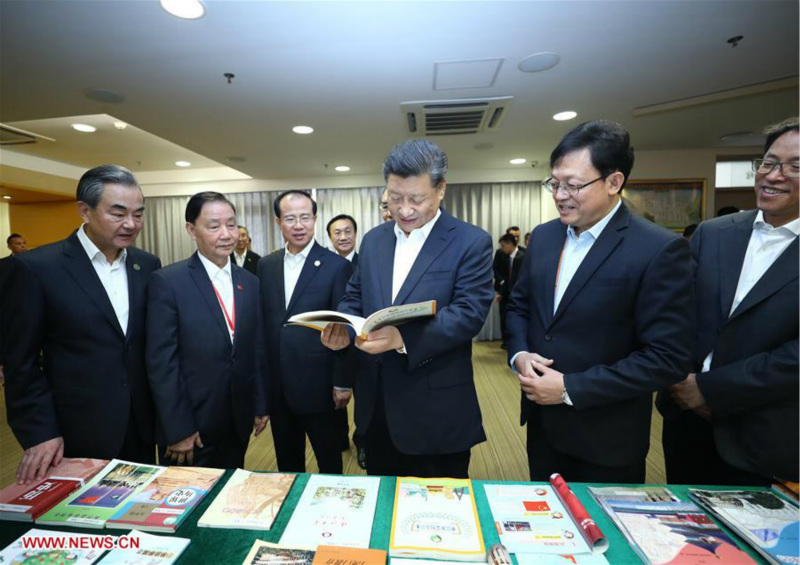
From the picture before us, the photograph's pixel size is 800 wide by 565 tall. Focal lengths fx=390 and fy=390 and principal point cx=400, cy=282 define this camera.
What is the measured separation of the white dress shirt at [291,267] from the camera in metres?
2.10

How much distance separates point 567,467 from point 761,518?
527 millimetres

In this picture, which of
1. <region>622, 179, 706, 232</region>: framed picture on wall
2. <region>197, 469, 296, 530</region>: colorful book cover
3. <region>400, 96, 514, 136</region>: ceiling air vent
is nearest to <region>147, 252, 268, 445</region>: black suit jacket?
<region>197, 469, 296, 530</region>: colorful book cover

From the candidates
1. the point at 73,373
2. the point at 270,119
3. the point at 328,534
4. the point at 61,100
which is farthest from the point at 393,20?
the point at 61,100

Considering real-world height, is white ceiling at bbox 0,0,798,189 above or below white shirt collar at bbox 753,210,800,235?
above

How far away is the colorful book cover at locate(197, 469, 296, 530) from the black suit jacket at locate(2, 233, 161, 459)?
0.67 m

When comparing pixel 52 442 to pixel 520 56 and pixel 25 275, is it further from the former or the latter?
pixel 520 56

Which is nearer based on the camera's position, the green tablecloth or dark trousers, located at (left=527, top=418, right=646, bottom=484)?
the green tablecloth

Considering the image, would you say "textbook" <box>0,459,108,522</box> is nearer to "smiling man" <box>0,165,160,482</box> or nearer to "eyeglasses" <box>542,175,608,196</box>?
"smiling man" <box>0,165,160,482</box>

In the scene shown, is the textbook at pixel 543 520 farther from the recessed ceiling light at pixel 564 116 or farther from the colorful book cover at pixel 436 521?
the recessed ceiling light at pixel 564 116

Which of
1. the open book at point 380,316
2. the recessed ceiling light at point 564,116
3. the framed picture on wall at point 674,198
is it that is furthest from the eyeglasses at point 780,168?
the framed picture on wall at point 674,198

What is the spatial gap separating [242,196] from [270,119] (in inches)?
145

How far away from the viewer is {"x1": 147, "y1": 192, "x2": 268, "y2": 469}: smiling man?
1461 millimetres

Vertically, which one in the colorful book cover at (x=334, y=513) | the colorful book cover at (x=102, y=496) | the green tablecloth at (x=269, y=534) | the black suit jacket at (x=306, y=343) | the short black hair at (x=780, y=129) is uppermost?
the short black hair at (x=780, y=129)

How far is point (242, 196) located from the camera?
24.1 ft
